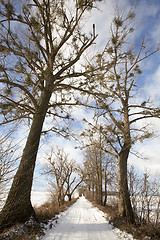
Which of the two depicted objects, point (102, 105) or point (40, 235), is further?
point (102, 105)

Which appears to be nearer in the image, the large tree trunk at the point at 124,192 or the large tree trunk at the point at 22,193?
the large tree trunk at the point at 22,193

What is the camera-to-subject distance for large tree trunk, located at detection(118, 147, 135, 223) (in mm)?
5059

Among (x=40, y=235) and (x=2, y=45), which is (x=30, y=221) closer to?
(x=40, y=235)

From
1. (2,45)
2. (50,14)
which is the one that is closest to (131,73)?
(50,14)

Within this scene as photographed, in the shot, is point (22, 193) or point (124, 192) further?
point (124, 192)

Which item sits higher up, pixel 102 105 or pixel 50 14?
pixel 50 14

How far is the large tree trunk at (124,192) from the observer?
16.6ft

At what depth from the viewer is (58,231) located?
410cm

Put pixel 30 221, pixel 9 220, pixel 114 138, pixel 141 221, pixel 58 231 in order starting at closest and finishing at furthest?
pixel 9 220 < pixel 30 221 < pixel 58 231 < pixel 141 221 < pixel 114 138

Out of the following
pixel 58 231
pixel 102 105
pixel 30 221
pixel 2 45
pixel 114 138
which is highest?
pixel 2 45

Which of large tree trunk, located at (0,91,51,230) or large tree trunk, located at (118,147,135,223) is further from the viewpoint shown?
large tree trunk, located at (118,147,135,223)

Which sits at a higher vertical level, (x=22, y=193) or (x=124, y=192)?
(x=124, y=192)

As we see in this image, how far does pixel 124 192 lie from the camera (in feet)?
17.8

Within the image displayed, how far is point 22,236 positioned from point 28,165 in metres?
1.60
